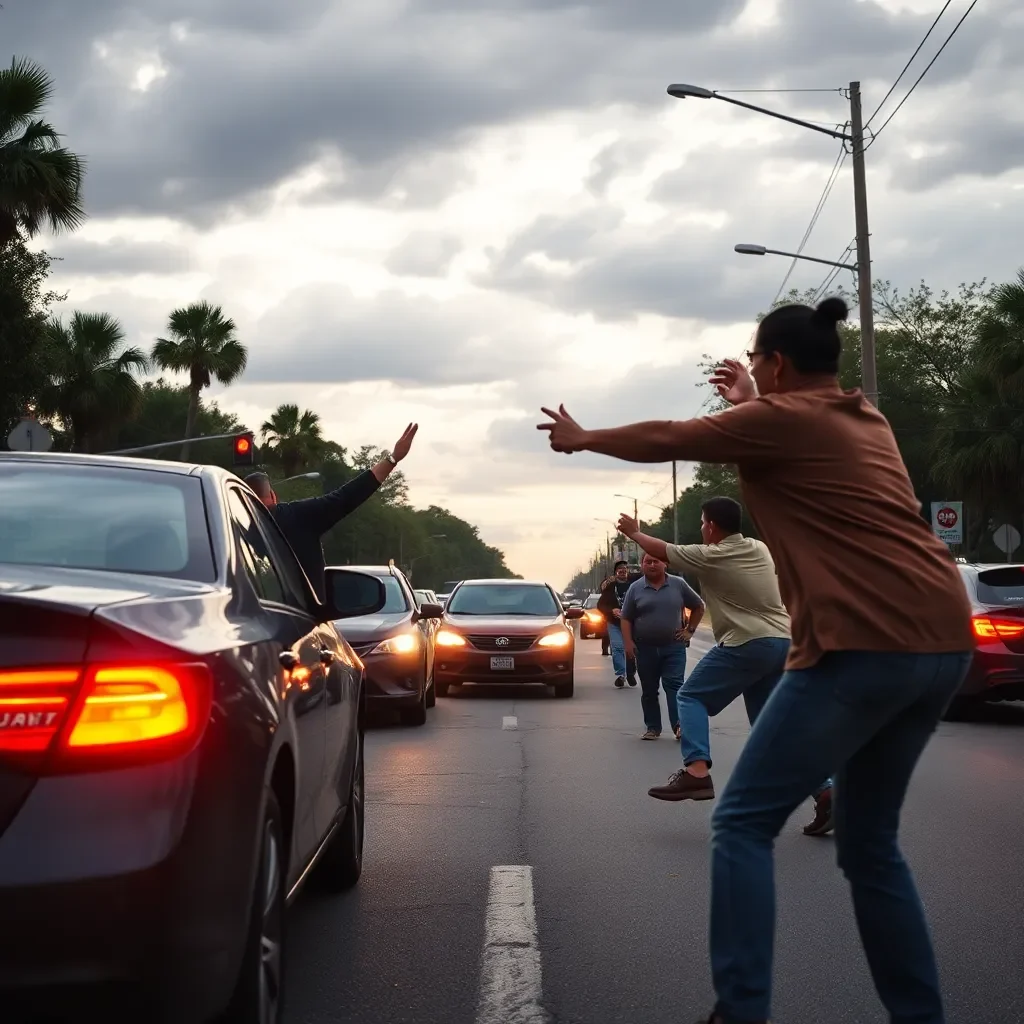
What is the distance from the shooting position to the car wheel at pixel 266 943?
12.3 ft

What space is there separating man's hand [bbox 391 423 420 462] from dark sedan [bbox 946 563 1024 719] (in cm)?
723

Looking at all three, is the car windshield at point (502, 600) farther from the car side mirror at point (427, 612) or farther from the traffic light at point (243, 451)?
the traffic light at point (243, 451)

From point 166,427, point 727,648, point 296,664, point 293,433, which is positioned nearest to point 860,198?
point 727,648

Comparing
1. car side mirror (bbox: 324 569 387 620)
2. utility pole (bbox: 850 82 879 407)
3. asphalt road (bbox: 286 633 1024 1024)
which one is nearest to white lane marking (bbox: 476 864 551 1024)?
asphalt road (bbox: 286 633 1024 1024)

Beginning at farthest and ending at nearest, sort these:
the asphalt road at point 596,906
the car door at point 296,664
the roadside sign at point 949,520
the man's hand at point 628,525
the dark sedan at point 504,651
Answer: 1. the roadside sign at point 949,520
2. the dark sedan at point 504,651
3. the man's hand at point 628,525
4. the asphalt road at point 596,906
5. the car door at point 296,664

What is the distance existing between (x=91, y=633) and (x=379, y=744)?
10.5 metres

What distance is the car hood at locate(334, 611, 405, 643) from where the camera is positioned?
607 inches

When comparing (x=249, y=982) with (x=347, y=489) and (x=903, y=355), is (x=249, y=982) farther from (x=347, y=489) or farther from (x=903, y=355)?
(x=903, y=355)

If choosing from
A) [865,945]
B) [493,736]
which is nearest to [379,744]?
[493,736]

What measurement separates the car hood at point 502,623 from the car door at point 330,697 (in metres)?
14.0

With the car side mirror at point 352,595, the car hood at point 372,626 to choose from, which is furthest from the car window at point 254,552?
the car hood at point 372,626

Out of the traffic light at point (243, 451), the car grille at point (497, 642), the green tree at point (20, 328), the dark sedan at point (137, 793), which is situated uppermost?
the green tree at point (20, 328)

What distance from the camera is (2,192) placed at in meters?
30.3

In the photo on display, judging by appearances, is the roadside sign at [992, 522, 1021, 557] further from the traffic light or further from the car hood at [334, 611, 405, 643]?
the car hood at [334, 611, 405, 643]
